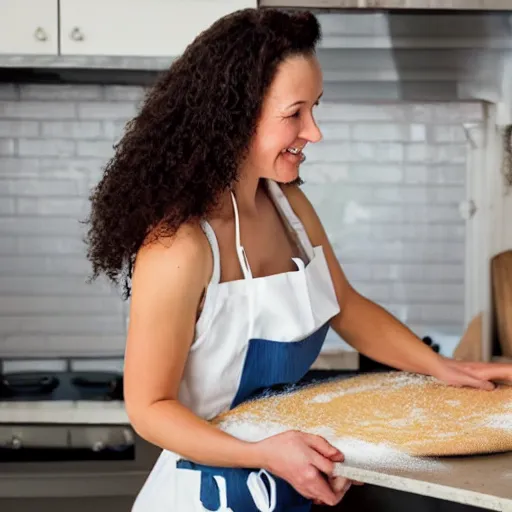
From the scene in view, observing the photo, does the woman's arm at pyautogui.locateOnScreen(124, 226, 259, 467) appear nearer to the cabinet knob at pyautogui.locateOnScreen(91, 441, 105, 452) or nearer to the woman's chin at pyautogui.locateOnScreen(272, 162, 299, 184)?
the woman's chin at pyautogui.locateOnScreen(272, 162, 299, 184)

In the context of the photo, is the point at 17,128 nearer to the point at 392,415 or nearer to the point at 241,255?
the point at 241,255

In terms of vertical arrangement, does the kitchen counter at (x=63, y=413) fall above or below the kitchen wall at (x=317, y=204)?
below

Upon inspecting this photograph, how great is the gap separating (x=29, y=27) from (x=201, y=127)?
1132mm

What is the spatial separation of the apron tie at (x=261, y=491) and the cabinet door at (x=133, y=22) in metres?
1.29

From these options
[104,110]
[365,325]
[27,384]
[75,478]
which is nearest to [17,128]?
[104,110]

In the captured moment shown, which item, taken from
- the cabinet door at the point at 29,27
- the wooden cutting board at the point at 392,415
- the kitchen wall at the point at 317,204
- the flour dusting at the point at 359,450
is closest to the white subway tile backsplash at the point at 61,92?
the kitchen wall at the point at 317,204

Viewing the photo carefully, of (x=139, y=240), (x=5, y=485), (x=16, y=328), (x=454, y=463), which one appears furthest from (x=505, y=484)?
→ (x=16, y=328)

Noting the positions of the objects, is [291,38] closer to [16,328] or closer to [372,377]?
[372,377]

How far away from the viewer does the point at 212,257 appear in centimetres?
118

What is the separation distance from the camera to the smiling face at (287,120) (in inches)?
46.2

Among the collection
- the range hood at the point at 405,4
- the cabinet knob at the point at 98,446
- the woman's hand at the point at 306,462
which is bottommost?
the cabinet knob at the point at 98,446

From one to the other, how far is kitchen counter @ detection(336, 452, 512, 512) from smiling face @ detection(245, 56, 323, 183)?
437 millimetres

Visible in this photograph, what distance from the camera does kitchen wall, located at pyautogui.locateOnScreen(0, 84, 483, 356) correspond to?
2.34 m

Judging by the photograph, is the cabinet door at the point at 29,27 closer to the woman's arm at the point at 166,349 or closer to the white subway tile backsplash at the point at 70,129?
the white subway tile backsplash at the point at 70,129
